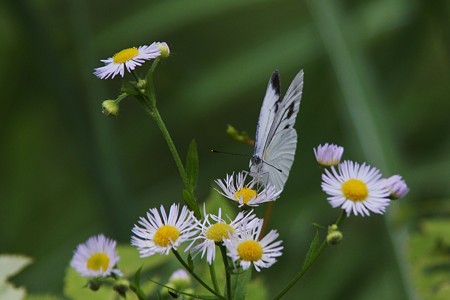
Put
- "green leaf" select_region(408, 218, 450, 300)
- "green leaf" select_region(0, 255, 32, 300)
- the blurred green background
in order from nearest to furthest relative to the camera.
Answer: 1. "green leaf" select_region(0, 255, 32, 300)
2. "green leaf" select_region(408, 218, 450, 300)
3. the blurred green background

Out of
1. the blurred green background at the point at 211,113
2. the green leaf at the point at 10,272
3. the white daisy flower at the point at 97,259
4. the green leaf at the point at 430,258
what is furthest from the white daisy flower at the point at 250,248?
the blurred green background at the point at 211,113

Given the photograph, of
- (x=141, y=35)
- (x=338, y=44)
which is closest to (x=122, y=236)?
(x=338, y=44)

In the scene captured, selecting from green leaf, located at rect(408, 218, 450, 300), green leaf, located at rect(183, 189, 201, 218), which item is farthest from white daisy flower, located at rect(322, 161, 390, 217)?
green leaf, located at rect(408, 218, 450, 300)

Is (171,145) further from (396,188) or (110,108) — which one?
(396,188)

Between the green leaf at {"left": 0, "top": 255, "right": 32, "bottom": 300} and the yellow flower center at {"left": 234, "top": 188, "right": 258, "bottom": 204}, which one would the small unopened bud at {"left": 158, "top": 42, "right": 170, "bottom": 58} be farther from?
the green leaf at {"left": 0, "top": 255, "right": 32, "bottom": 300}

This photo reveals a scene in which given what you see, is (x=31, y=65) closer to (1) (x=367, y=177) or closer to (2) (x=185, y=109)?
(2) (x=185, y=109)

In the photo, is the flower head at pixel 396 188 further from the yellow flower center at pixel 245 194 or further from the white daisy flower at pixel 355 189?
the yellow flower center at pixel 245 194
